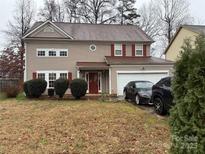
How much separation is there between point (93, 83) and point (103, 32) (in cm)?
542

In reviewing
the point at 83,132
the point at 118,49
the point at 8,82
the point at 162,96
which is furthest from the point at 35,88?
the point at 83,132

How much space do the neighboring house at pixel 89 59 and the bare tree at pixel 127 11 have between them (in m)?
21.2

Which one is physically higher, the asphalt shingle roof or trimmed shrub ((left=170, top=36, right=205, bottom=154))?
the asphalt shingle roof

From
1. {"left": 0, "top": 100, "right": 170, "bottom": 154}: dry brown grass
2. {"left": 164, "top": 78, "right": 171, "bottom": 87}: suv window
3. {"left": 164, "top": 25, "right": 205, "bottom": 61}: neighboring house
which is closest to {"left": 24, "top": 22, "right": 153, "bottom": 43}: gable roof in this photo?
{"left": 164, "top": 25, "right": 205, "bottom": 61}: neighboring house

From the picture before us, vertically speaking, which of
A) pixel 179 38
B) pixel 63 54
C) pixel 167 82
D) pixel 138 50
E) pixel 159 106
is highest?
pixel 179 38

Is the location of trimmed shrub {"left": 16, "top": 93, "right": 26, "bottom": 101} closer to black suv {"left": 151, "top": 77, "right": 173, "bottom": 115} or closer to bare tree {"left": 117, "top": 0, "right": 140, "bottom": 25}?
black suv {"left": 151, "top": 77, "right": 173, "bottom": 115}

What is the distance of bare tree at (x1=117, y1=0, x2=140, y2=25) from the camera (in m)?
51.7

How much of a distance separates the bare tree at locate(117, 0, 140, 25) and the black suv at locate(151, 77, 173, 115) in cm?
3762

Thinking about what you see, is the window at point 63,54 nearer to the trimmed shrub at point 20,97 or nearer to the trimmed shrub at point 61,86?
the trimmed shrub at point 20,97

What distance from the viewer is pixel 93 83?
98.4 ft

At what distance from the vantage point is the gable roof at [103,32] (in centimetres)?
3040

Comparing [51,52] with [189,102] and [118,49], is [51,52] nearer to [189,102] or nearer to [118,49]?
[118,49]

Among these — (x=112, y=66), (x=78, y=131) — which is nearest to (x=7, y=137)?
(x=78, y=131)

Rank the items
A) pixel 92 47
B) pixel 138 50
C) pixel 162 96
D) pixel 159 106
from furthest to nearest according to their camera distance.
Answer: pixel 138 50, pixel 92 47, pixel 159 106, pixel 162 96
